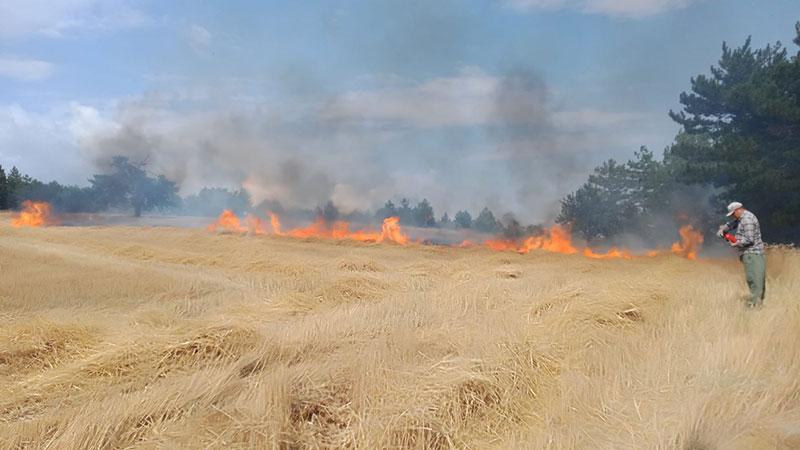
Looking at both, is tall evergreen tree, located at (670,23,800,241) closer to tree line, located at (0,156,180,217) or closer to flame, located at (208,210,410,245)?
flame, located at (208,210,410,245)

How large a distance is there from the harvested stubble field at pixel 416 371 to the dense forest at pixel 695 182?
8.96m

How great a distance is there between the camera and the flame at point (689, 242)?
25.5m

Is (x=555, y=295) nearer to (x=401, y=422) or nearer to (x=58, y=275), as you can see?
(x=401, y=422)

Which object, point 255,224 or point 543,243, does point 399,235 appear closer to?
point 543,243

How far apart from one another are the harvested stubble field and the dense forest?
896 cm

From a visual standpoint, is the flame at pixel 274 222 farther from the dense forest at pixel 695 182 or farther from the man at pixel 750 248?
the man at pixel 750 248

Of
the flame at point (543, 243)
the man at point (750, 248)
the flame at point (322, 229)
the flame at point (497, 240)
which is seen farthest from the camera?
the flame at point (322, 229)

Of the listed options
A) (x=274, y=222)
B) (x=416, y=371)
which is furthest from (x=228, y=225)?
(x=416, y=371)

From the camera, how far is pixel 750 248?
1027 cm

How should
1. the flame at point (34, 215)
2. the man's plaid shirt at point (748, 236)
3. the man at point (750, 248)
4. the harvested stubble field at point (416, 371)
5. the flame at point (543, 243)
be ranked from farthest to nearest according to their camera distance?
the flame at point (34, 215)
the flame at point (543, 243)
the man's plaid shirt at point (748, 236)
the man at point (750, 248)
the harvested stubble field at point (416, 371)

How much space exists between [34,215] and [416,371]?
47.2 meters

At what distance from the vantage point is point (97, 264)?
16.4 m

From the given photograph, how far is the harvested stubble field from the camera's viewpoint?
15.6 feet

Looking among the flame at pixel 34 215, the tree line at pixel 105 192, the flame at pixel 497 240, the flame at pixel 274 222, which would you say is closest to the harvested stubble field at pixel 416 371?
the flame at pixel 497 240
